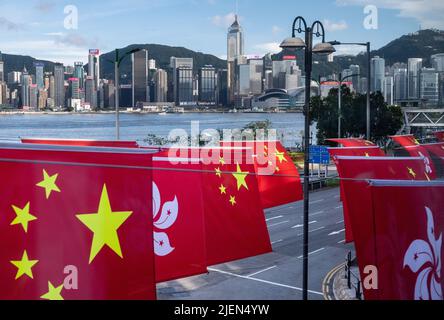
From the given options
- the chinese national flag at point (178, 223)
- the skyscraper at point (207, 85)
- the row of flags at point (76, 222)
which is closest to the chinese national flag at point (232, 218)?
the chinese national flag at point (178, 223)

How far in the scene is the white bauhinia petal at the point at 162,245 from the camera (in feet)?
27.0

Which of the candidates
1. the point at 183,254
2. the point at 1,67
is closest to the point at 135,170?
the point at 183,254

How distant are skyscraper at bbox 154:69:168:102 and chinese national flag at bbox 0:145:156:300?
84.9m

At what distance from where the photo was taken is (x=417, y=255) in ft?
24.4

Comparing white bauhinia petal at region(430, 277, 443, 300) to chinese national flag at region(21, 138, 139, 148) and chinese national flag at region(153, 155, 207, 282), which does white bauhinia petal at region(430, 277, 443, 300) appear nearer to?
chinese national flag at region(153, 155, 207, 282)

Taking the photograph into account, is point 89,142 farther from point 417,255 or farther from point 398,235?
point 417,255

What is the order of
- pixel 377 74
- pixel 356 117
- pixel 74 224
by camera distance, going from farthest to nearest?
pixel 377 74, pixel 356 117, pixel 74 224

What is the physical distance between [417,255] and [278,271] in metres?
15.6

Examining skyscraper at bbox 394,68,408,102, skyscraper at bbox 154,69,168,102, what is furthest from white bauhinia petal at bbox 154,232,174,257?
skyscraper at bbox 394,68,408,102

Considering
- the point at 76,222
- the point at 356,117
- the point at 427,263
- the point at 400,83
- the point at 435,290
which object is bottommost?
the point at 435,290

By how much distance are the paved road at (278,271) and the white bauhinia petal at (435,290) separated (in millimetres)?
11366

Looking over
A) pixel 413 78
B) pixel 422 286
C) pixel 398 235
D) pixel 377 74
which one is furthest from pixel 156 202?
pixel 413 78

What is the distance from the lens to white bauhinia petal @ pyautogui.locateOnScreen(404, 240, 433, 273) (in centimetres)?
737
